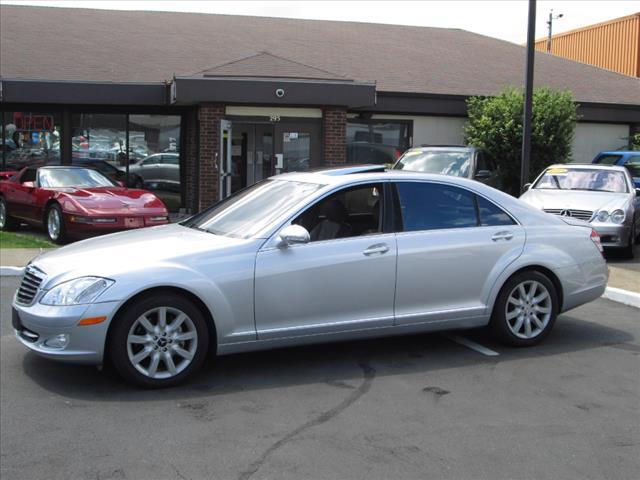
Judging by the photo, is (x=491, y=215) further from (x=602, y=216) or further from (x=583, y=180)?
(x=583, y=180)

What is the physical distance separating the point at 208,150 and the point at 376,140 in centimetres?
498

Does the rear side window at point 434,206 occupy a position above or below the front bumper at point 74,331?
above

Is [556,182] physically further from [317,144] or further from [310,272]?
[310,272]

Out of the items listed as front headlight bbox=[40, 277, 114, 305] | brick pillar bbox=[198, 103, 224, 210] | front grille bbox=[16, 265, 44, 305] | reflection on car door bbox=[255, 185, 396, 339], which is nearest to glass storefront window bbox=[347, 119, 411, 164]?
brick pillar bbox=[198, 103, 224, 210]

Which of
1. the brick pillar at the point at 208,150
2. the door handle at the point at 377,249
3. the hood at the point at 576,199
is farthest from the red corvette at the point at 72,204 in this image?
the door handle at the point at 377,249

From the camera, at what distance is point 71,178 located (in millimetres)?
13680

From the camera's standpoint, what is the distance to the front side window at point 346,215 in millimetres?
5777

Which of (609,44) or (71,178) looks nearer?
(71,178)

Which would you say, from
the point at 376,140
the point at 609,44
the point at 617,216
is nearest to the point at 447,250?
the point at 617,216

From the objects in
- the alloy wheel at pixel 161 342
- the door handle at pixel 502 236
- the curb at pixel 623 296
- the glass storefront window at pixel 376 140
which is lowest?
the curb at pixel 623 296

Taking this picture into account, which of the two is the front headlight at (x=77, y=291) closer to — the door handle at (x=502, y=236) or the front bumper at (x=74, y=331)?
the front bumper at (x=74, y=331)

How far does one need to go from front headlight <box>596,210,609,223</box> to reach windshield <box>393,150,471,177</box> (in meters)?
3.21

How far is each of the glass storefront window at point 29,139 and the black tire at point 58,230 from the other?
577 centimetres

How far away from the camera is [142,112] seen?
60.5ft
